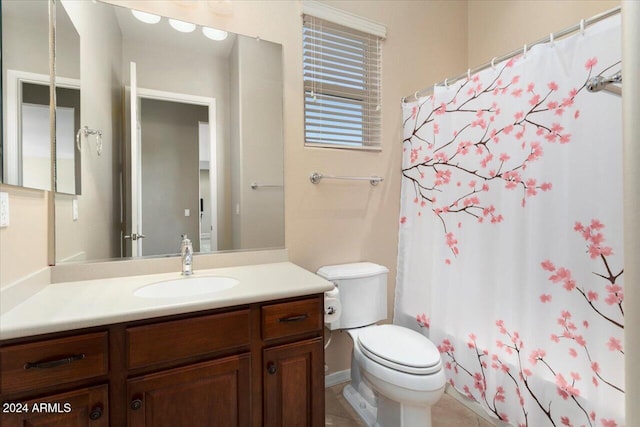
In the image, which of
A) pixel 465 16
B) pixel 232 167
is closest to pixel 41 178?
pixel 232 167

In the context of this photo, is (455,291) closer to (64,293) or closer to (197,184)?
(197,184)

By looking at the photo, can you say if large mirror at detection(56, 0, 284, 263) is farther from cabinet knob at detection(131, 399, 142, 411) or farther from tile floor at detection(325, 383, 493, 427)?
tile floor at detection(325, 383, 493, 427)

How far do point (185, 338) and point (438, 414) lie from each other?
1.54 meters

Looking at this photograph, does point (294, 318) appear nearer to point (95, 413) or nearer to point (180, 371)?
point (180, 371)

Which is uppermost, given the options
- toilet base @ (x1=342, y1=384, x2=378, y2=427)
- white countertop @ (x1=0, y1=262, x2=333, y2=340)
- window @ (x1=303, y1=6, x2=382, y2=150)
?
window @ (x1=303, y1=6, x2=382, y2=150)

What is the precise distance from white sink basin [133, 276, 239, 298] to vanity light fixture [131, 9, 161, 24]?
49.9 inches

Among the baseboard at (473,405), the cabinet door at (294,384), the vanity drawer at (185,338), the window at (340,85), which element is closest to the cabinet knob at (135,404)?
the vanity drawer at (185,338)

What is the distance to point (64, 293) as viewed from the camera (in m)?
1.15

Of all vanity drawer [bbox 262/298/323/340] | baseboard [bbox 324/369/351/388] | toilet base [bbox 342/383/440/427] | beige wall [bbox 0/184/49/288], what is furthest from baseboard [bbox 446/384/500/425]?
beige wall [bbox 0/184/49/288]

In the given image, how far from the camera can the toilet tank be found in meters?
1.72

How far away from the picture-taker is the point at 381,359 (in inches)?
55.6

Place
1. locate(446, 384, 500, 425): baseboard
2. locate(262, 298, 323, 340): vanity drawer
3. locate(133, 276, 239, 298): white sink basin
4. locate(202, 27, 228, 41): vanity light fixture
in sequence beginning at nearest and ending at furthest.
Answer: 1. locate(262, 298, 323, 340): vanity drawer
2. locate(133, 276, 239, 298): white sink basin
3. locate(202, 27, 228, 41): vanity light fixture
4. locate(446, 384, 500, 425): baseboard

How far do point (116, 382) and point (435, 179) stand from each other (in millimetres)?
1790

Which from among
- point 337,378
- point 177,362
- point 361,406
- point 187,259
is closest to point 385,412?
point 361,406
